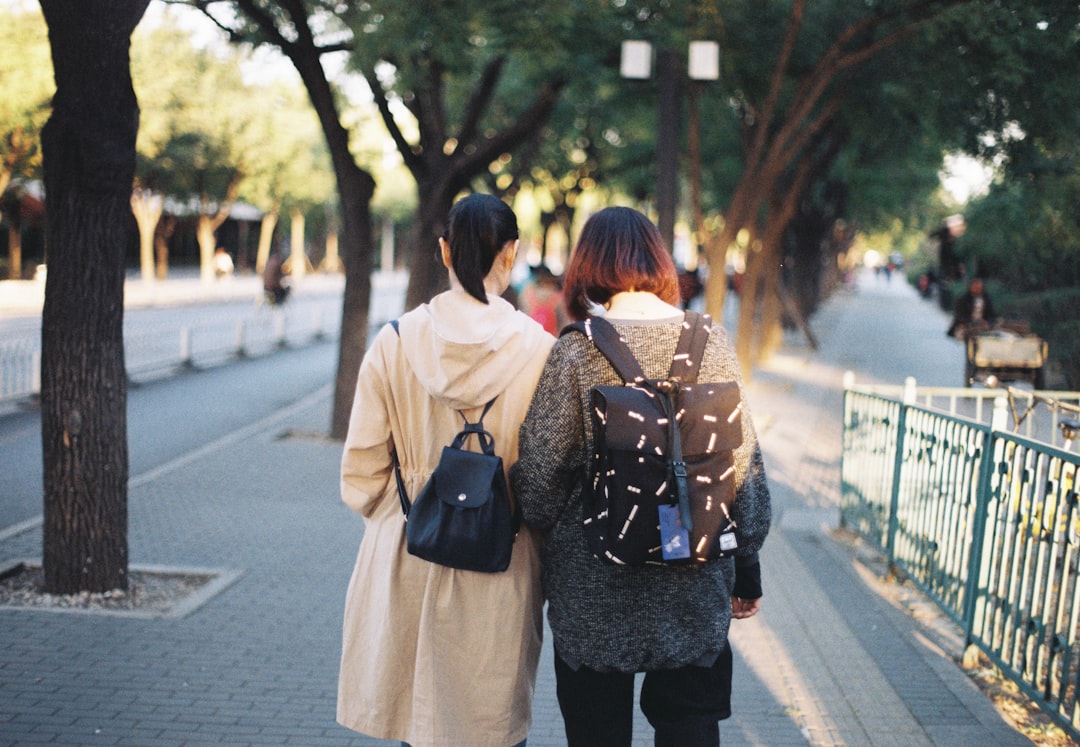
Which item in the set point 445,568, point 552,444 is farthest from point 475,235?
point 445,568

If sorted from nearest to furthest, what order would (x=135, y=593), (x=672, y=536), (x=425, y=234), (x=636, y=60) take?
(x=672, y=536) → (x=135, y=593) → (x=636, y=60) → (x=425, y=234)

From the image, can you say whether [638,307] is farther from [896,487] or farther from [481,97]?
[481,97]

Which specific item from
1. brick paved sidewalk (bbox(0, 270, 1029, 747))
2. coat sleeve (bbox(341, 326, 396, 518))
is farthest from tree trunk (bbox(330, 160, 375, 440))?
coat sleeve (bbox(341, 326, 396, 518))

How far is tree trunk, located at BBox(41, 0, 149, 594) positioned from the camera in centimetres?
535

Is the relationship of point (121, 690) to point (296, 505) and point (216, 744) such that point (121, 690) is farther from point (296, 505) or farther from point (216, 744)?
point (296, 505)

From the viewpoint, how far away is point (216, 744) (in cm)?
399

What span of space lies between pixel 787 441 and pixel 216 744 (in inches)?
352

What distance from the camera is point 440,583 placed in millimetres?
2668

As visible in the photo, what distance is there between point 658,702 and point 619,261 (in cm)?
111

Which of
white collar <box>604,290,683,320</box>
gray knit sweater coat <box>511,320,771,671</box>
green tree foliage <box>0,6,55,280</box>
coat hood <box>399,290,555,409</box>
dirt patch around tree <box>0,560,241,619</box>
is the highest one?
green tree foliage <box>0,6,55,280</box>

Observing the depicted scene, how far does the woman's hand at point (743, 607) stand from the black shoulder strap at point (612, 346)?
0.72 metres

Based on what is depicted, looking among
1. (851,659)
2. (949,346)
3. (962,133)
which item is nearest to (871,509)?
(851,659)

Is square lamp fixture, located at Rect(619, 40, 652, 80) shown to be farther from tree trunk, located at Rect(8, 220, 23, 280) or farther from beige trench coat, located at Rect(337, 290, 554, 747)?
tree trunk, located at Rect(8, 220, 23, 280)

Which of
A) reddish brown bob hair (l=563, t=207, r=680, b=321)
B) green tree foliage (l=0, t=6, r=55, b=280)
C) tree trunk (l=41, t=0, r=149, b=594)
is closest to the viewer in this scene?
reddish brown bob hair (l=563, t=207, r=680, b=321)
